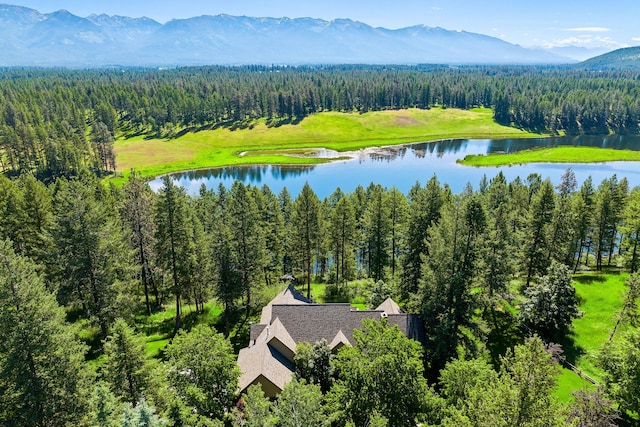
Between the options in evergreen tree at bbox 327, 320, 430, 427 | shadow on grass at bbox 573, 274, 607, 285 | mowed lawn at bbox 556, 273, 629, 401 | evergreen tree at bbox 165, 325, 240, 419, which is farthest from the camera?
shadow on grass at bbox 573, 274, 607, 285

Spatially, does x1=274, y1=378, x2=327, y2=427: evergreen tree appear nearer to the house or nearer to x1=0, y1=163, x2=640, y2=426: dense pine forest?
x1=0, y1=163, x2=640, y2=426: dense pine forest

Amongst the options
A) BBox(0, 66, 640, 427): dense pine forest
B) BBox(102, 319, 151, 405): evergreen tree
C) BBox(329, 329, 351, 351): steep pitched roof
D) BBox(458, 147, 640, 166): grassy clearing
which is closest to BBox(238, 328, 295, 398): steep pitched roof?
BBox(0, 66, 640, 427): dense pine forest

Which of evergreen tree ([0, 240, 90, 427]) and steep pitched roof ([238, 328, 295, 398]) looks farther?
steep pitched roof ([238, 328, 295, 398])

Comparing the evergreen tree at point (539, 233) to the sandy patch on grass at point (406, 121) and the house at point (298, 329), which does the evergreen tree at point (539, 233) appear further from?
the sandy patch on grass at point (406, 121)

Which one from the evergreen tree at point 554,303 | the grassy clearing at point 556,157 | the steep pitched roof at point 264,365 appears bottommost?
the steep pitched roof at point 264,365

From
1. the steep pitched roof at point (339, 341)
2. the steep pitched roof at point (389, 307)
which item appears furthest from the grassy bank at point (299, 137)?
the steep pitched roof at point (339, 341)

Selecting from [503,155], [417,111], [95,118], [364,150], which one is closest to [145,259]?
[364,150]

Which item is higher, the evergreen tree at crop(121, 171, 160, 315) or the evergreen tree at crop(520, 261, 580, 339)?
the evergreen tree at crop(121, 171, 160, 315)
